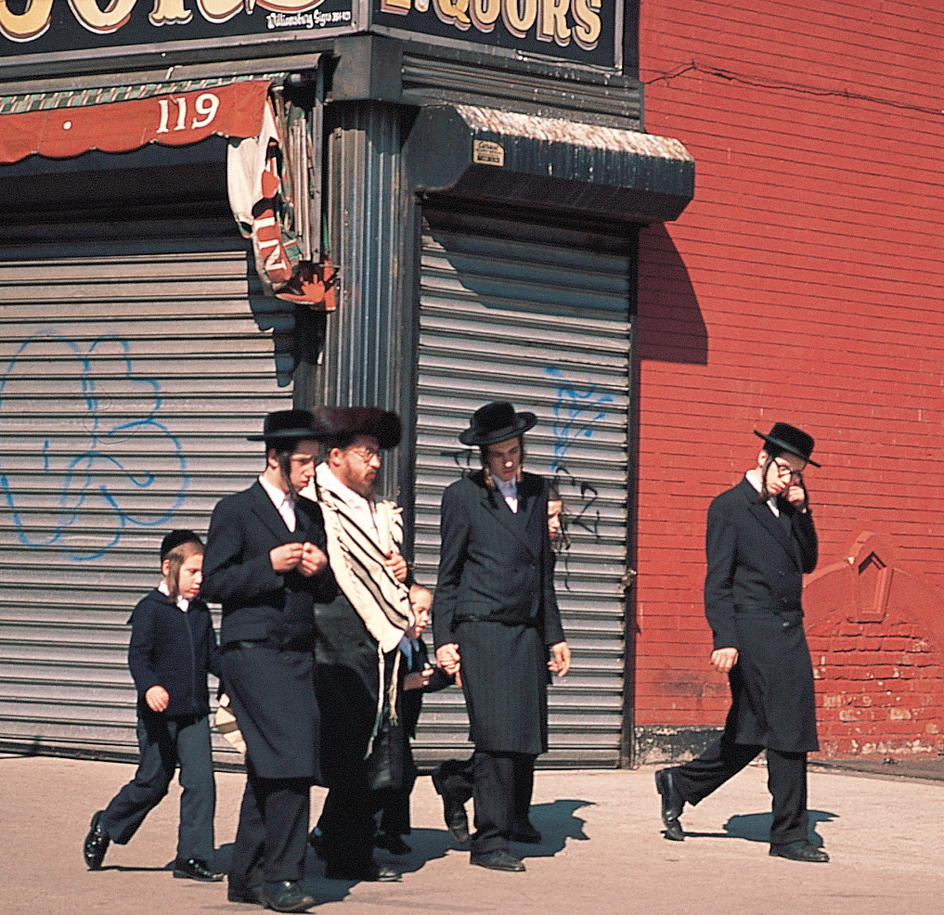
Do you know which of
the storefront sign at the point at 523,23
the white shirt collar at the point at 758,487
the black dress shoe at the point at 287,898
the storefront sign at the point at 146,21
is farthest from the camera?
the storefront sign at the point at 523,23

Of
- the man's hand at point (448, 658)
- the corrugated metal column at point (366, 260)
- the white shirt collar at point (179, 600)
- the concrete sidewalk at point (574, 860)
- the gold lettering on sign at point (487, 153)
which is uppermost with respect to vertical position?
the gold lettering on sign at point (487, 153)

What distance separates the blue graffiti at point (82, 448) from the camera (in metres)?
11.3

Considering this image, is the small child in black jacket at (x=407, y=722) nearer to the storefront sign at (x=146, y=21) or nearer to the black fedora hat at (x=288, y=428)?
the black fedora hat at (x=288, y=428)

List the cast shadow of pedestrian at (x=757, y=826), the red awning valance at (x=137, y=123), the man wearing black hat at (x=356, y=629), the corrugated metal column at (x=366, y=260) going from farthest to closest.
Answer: the corrugated metal column at (x=366, y=260) → the red awning valance at (x=137, y=123) → the cast shadow of pedestrian at (x=757, y=826) → the man wearing black hat at (x=356, y=629)

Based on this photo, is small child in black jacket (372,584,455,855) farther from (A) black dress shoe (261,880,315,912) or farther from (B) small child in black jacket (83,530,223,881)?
(A) black dress shoe (261,880,315,912)

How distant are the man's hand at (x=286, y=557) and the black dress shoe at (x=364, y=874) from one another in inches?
62.2

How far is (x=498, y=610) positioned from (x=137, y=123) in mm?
4535

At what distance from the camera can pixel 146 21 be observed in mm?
11258

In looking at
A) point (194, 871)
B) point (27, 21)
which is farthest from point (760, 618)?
point (27, 21)

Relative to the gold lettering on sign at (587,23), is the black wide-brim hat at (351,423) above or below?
below

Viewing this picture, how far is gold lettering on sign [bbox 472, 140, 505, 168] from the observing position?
10719 mm

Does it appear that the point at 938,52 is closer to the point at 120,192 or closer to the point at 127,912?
the point at 120,192

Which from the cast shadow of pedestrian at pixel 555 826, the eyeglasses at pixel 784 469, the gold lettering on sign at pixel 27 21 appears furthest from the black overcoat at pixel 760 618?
the gold lettering on sign at pixel 27 21

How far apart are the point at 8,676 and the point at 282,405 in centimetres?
264
